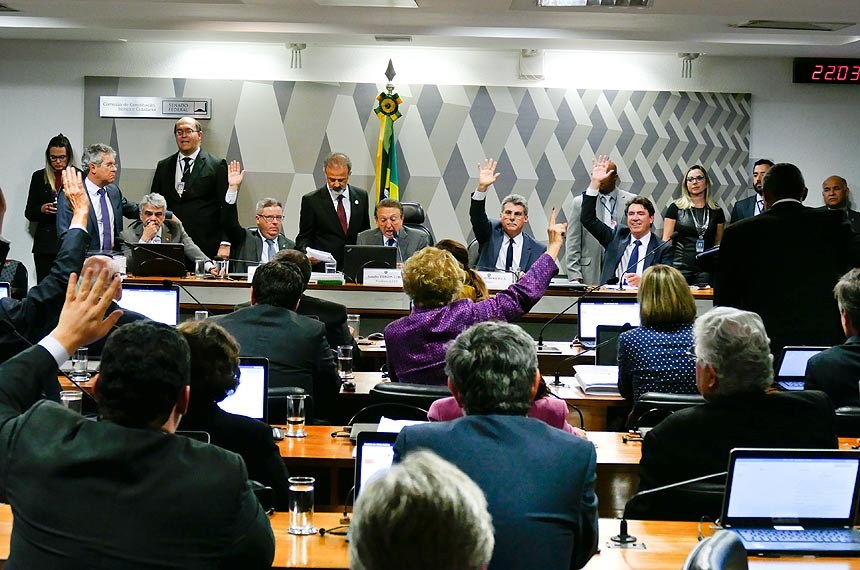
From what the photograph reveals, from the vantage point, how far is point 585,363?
6574mm

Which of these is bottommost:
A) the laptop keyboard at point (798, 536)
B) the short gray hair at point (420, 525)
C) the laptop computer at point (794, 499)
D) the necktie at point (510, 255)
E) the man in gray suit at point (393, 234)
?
the laptop keyboard at point (798, 536)

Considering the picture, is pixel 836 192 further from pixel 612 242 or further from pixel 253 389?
pixel 253 389

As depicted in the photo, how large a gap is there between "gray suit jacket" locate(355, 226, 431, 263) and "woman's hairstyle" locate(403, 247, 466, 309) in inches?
164

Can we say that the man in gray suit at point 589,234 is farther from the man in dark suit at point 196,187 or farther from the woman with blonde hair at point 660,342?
the woman with blonde hair at point 660,342

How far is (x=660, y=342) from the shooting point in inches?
179

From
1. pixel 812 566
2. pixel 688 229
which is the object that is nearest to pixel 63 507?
pixel 812 566

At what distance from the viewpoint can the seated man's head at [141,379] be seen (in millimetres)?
2172

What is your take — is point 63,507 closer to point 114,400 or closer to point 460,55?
point 114,400

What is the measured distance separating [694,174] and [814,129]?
1.77 metres

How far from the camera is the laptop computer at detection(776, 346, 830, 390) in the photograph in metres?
4.82

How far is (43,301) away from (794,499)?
243 centimetres

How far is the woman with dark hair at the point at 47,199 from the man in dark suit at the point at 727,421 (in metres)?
8.11

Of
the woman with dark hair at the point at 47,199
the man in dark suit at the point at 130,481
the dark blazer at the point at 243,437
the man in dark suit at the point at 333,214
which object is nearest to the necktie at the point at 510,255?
the man in dark suit at the point at 333,214

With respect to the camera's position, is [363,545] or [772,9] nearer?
[363,545]
